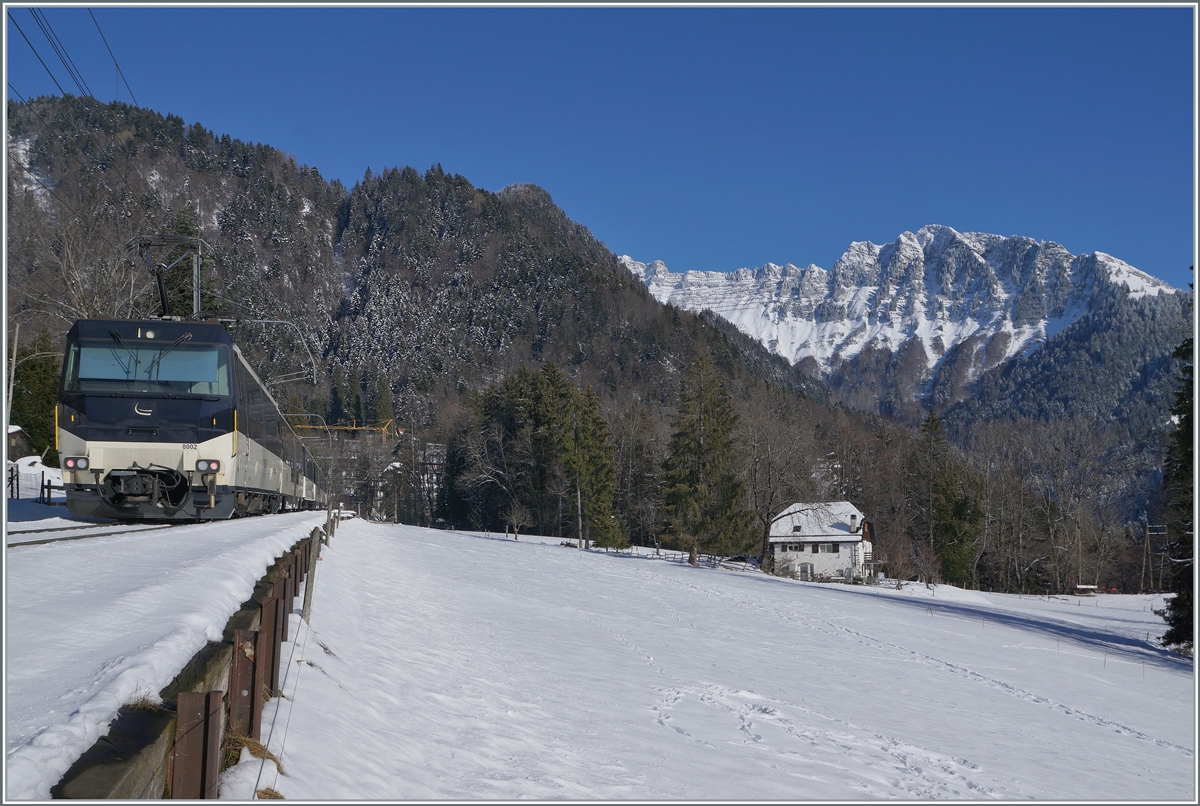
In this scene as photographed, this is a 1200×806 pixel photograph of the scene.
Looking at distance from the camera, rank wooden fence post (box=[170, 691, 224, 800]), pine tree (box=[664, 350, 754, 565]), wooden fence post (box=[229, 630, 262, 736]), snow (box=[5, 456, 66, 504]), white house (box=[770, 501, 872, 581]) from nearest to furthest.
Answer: wooden fence post (box=[170, 691, 224, 800]) < wooden fence post (box=[229, 630, 262, 736]) < snow (box=[5, 456, 66, 504]) < pine tree (box=[664, 350, 754, 565]) < white house (box=[770, 501, 872, 581])

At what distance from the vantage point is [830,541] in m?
66.6

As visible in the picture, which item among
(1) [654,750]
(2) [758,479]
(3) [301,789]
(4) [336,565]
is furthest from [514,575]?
(2) [758,479]

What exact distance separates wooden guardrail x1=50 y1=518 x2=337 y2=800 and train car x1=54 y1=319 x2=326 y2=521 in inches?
459

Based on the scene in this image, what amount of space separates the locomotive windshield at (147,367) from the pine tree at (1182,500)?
83.0ft

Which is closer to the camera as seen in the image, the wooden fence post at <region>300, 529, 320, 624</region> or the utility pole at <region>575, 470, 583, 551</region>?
the wooden fence post at <region>300, 529, 320, 624</region>

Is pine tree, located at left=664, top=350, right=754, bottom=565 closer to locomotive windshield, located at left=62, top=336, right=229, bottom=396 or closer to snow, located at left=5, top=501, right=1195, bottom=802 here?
snow, located at left=5, top=501, right=1195, bottom=802

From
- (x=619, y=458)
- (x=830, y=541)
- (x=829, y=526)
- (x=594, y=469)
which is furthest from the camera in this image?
(x=619, y=458)

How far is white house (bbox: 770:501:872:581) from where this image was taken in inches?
2589

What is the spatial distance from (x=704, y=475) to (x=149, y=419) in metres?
33.3

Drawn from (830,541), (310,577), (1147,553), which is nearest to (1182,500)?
(310,577)

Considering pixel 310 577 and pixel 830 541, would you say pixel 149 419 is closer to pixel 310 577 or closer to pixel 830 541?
pixel 310 577

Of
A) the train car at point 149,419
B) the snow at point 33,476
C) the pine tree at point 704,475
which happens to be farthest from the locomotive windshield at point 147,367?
the pine tree at point 704,475

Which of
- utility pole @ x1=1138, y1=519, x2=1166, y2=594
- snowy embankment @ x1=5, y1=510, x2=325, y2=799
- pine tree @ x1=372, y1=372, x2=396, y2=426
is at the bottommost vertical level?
utility pole @ x1=1138, y1=519, x2=1166, y2=594

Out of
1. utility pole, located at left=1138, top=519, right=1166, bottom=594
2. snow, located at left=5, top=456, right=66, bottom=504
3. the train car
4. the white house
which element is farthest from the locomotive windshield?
utility pole, located at left=1138, top=519, right=1166, bottom=594
